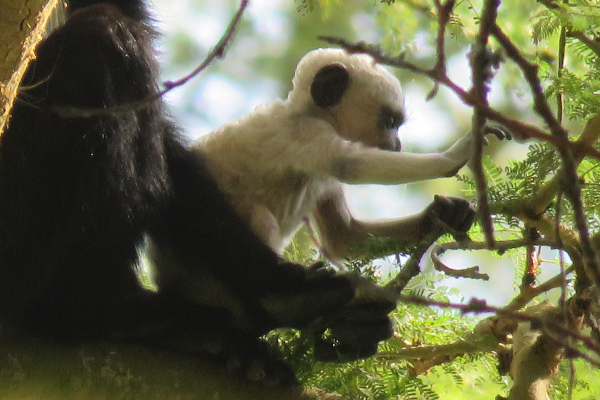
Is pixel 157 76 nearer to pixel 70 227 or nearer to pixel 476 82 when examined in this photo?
pixel 70 227

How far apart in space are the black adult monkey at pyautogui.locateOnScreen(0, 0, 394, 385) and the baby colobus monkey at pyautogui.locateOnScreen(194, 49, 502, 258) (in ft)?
0.80

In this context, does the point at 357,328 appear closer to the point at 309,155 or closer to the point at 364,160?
the point at 364,160

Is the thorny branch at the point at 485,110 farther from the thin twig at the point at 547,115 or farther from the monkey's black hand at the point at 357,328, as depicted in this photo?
the monkey's black hand at the point at 357,328

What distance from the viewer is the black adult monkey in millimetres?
1611

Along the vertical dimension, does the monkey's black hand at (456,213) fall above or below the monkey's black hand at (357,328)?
above

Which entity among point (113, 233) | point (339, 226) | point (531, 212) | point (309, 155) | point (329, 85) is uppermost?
point (329, 85)

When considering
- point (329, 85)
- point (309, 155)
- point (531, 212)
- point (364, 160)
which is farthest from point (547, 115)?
point (329, 85)

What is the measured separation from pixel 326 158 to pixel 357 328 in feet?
1.87

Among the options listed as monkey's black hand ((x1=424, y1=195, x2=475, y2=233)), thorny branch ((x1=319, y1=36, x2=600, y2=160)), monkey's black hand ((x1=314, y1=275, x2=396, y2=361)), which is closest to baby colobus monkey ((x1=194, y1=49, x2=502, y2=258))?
monkey's black hand ((x1=424, y1=195, x2=475, y2=233))

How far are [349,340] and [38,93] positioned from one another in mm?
859

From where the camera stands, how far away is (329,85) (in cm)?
247

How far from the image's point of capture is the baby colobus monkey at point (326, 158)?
201 cm

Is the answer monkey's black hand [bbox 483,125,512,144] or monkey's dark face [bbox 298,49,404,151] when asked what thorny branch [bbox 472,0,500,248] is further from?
monkey's dark face [bbox 298,49,404,151]

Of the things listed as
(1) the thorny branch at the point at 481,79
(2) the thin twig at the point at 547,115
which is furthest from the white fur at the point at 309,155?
(2) the thin twig at the point at 547,115
